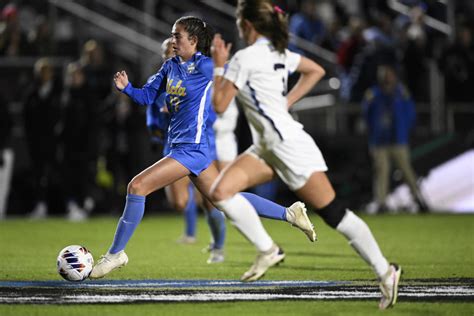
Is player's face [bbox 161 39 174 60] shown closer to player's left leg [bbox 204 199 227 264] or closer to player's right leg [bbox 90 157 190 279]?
player's left leg [bbox 204 199 227 264]

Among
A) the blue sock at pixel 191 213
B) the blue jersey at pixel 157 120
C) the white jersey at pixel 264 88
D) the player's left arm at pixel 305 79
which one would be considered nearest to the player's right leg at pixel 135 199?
the white jersey at pixel 264 88

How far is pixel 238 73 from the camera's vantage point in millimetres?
7793

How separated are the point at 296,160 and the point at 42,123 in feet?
40.2

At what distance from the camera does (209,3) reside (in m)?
23.3

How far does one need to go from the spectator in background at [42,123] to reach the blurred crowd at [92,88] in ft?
0.06

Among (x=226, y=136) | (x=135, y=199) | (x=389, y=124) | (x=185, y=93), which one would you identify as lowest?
(x=389, y=124)

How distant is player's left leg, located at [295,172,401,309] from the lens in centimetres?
→ 756

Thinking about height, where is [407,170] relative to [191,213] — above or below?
below

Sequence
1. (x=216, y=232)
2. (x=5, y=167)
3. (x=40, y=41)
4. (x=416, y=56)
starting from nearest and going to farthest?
(x=216, y=232)
(x=5, y=167)
(x=40, y=41)
(x=416, y=56)

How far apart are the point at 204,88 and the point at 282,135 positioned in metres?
2.14

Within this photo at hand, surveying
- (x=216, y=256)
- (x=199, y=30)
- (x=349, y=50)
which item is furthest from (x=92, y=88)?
(x=199, y=30)

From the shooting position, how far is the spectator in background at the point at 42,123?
19.1m

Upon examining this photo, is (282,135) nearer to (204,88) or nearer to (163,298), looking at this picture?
(163,298)

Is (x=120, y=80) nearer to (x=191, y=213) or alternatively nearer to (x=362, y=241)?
(x=362, y=241)
